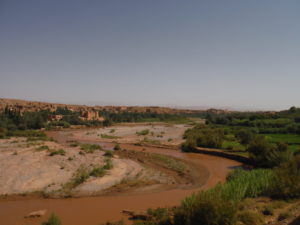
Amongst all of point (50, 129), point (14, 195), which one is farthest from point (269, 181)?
point (50, 129)

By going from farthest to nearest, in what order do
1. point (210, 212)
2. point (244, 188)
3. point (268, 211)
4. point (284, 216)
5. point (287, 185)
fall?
point (244, 188)
point (287, 185)
point (268, 211)
point (284, 216)
point (210, 212)

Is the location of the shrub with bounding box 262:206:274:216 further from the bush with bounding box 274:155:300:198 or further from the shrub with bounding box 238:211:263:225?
the bush with bounding box 274:155:300:198

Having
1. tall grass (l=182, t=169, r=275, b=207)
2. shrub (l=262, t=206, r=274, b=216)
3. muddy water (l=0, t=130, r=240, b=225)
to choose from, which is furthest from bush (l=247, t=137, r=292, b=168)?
shrub (l=262, t=206, r=274, b=216)

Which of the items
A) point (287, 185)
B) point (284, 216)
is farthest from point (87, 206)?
point (287, 185)

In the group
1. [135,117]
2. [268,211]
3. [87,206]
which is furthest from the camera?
[135,117]

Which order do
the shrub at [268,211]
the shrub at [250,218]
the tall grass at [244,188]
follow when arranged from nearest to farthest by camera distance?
the shrub at [250,218], the shrub at [268,211], the tall grass at [244,188]

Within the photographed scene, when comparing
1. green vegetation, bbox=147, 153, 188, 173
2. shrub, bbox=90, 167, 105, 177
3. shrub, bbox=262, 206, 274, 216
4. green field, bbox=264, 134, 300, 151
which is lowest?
green vegetation, bbox=147, 153, 188, 173

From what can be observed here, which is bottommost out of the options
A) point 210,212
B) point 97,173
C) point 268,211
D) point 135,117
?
point 97,173

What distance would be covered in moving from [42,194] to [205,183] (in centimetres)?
1287

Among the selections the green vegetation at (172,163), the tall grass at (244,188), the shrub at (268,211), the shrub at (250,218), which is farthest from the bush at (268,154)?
the shrub at (250,218)

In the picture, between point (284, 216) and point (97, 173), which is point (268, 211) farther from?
point (97, 173)

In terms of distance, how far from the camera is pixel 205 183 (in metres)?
19.1

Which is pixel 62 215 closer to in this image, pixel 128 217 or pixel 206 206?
pixel 128 217

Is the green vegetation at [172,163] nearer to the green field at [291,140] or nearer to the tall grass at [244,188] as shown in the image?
the tall grass at [244,188]
